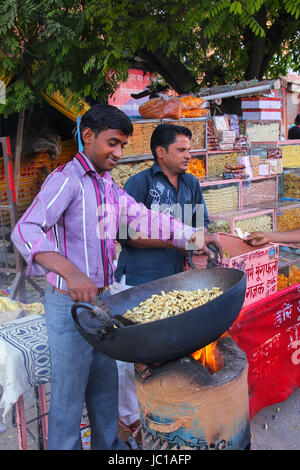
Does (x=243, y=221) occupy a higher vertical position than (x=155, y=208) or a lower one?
lower

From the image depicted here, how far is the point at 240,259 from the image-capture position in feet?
12.9

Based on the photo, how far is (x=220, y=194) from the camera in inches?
191

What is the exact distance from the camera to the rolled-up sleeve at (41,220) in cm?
170

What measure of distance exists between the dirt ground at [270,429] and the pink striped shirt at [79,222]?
1521 millimetres

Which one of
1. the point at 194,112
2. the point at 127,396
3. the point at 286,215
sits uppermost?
the point at 194,112

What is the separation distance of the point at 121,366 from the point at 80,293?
1586 mm

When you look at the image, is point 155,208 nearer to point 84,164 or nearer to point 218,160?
point 84,164

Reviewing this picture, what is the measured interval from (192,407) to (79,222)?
102 centimetres

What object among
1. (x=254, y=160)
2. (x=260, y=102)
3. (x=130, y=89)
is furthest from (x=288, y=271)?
(x=130, y=89)

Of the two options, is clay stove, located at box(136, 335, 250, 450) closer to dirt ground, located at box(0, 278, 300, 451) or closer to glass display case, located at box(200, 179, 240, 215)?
dirt ground, located at box(0, 278, 300, 451)

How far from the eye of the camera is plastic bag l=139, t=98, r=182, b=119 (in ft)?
14.6

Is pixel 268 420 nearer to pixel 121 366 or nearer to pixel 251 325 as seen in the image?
pixel 251 325

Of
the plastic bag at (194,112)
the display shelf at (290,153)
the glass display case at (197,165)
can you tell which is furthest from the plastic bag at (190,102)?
the display shelf at (290,153)

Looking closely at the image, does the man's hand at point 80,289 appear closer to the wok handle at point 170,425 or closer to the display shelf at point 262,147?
the wok handle at point 170,425
